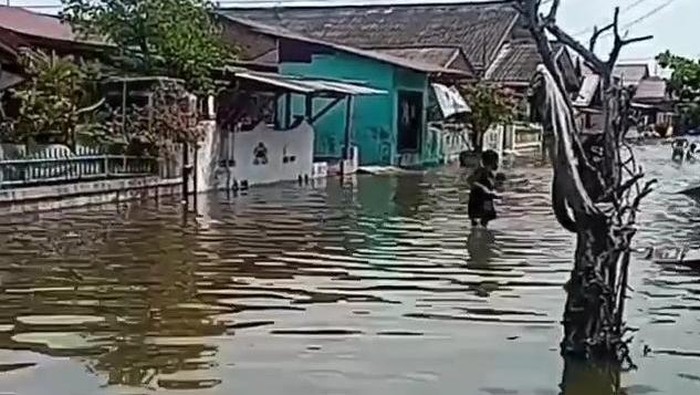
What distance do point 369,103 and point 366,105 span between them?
5.6 inches

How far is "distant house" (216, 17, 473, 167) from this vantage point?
36.2 meters

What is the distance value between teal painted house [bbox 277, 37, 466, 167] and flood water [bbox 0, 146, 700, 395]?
55.0 feet

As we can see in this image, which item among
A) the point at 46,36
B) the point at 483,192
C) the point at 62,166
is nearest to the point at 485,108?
the point at 46,36

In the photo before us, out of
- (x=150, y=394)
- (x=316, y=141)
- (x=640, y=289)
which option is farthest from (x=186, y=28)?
(x=150, y=394)

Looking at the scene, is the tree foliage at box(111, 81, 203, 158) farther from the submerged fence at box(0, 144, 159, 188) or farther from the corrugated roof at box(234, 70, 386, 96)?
the corrugated roof at box(234, 70, 386, 96)

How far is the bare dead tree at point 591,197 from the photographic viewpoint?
325 inches

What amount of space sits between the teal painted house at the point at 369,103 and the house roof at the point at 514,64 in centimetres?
1394

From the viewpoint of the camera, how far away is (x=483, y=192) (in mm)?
18000

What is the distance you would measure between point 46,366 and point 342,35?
155 ft

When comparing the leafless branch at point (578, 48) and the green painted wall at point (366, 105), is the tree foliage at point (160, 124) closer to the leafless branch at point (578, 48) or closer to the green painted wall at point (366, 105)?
the green painted wall at point (366, 105)

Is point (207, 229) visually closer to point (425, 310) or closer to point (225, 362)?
point (425, 310)

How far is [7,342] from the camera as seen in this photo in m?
9.14

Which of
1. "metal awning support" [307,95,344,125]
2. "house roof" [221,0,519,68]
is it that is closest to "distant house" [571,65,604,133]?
"metal awning support" [307,95,344,125]

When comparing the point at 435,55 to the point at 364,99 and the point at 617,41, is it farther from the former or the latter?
the point at 617,41
